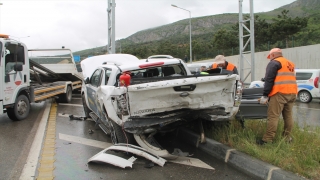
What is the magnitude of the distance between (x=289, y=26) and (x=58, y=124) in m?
30.8

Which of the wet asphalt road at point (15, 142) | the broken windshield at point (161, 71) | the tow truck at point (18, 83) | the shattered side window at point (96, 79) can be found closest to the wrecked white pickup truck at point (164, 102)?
the broken windshield at point (161, 71)

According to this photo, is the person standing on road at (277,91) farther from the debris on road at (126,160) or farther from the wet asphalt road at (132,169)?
the debris on road at (126,160)

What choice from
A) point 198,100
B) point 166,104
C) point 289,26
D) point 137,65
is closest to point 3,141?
point 137,65

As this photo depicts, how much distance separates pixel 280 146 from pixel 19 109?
279 inches

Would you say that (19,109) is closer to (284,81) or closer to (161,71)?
(161,71)

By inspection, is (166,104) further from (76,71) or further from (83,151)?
(76,71)

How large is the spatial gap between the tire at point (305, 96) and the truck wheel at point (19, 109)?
1169 cm

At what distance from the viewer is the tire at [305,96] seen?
535 inches

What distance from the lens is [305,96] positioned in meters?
13.7

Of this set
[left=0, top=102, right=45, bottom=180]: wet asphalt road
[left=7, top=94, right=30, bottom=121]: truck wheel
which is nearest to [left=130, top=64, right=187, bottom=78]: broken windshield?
[left=0, top=102, right=45, bottom=180]: wet asphalt road

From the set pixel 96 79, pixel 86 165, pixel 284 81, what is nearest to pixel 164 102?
pixel 86 165

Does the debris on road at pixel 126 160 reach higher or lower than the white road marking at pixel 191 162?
higher

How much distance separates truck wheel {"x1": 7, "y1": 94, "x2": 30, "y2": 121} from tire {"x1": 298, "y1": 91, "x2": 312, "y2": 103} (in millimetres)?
11690

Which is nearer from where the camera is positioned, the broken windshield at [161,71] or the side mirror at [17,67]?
the broken windshield at [161,71]
